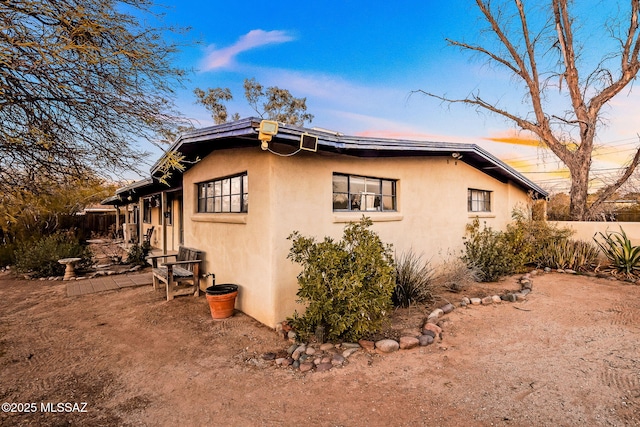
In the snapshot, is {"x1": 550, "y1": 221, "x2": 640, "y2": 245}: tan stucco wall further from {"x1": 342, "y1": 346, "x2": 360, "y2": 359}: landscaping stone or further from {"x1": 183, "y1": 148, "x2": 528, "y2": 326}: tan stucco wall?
{"x1": 342, "y1": 346, "x2": 360, "y2": 359}: landscaping stone

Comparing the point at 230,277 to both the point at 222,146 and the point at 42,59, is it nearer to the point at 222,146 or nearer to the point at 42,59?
the point at 222,146

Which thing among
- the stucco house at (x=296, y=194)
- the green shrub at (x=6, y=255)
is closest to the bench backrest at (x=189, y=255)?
the stucco house at (x=296, y=194)

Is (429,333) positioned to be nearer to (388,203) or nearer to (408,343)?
(408,343)

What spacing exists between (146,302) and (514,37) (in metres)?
17.6

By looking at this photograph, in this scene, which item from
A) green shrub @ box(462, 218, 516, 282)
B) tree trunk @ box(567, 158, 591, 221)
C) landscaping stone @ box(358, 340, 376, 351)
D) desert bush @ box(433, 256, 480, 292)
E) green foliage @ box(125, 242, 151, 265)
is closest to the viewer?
landscaping stone @ box(358, 340, 376, 351)

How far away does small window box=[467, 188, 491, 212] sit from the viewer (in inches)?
373

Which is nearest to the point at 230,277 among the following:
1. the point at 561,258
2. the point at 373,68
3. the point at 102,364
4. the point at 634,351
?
the point at 102,364

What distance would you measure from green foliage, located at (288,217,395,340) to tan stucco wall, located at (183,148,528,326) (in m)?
0.86

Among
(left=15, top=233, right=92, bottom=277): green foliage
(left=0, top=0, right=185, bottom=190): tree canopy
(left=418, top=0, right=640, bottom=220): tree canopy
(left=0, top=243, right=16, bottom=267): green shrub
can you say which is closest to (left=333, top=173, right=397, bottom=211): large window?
(left=0, top=0, right=185, bottom=190): tree canopy

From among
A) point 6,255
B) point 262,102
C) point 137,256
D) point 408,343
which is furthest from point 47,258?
point 262,102

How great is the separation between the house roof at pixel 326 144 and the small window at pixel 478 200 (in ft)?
2.81

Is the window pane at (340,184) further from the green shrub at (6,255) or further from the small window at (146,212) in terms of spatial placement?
the small window at (146,212)

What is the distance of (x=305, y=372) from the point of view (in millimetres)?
3572

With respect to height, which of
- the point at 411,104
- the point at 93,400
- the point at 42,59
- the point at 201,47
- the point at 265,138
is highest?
the point at 411,104
